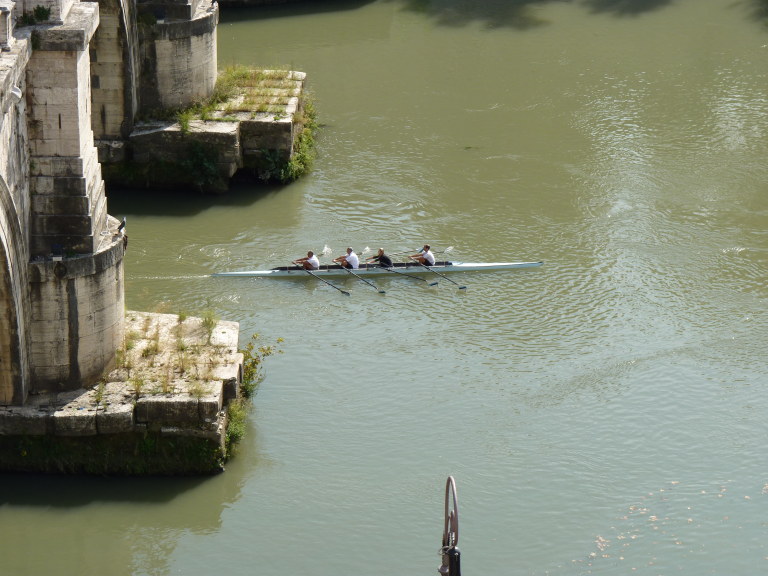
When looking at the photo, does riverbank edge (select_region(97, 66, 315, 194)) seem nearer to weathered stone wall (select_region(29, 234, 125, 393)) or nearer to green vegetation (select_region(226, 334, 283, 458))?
green vegetation (select_region(226, 334, 283, 458))

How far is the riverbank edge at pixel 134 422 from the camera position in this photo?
13.5 meters

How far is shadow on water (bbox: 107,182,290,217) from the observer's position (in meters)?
20.7

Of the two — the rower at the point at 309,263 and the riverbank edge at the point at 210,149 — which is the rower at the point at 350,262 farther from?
the riverbank edge at the point at 210,149

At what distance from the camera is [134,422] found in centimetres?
1357

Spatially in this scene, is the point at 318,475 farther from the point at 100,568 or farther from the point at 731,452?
the point at 731,452

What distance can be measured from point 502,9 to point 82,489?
1993cm

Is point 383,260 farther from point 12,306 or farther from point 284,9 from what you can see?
point 284,9

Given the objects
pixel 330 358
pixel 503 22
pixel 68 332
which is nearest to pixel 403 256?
pixel 330 358

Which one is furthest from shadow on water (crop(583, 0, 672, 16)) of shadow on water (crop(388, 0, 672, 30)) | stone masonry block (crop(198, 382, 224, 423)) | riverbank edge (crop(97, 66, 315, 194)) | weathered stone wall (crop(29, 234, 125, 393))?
stone masonry block (crop(198, 382, 224, 423))

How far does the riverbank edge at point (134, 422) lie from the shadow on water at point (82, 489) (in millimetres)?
92

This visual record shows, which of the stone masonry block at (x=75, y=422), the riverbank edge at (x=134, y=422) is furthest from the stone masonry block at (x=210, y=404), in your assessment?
the stone masonry block at (x=75, y=422)

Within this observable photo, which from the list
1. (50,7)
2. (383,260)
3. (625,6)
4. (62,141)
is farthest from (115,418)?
(625,6)

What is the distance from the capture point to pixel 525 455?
1480 centimetres

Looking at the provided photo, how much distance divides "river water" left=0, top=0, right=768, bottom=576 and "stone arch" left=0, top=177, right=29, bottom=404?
114 centimetres
